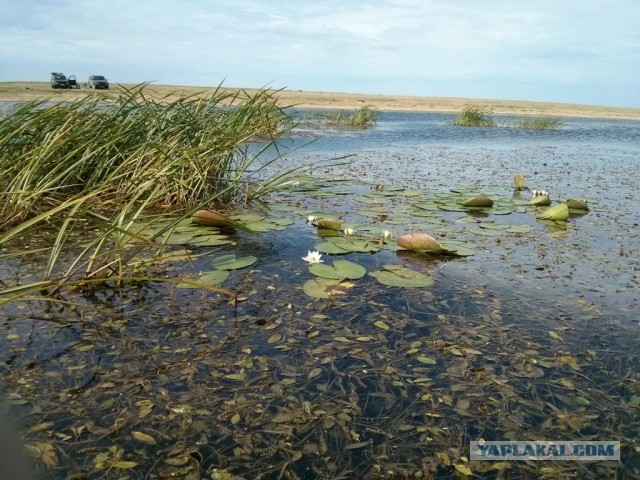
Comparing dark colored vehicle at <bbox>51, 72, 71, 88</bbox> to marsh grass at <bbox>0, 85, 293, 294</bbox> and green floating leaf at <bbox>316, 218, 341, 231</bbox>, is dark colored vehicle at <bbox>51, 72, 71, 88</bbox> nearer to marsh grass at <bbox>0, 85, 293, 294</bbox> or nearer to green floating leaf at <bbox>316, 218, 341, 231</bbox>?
marsh grass at <bbox>0, 85, 293, 294</bbox>

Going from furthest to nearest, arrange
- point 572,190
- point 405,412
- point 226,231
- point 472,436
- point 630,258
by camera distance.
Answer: point 572,190 → point 226,231 → point 630,258 → point 405,412 → point 472,436

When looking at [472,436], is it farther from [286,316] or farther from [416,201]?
[416,201]

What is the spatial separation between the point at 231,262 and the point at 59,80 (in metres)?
34.4

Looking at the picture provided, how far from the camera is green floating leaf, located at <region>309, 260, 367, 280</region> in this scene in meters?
3.11

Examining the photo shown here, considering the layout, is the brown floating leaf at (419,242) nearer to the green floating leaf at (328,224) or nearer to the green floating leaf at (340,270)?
the green floating leaf at (340,270)

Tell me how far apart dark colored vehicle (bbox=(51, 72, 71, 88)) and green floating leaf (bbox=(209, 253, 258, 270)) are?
33.3m

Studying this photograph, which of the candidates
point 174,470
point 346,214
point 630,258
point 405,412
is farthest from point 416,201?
point 174,470

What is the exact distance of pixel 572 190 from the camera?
6.98m

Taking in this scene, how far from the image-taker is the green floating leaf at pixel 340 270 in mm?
3107

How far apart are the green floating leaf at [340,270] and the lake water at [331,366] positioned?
8 cm

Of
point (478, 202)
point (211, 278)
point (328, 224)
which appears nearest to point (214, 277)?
point (211, 278)

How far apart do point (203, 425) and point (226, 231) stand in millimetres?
2639

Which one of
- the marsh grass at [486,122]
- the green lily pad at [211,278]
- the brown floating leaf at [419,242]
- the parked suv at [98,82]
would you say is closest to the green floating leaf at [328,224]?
the brown floating leaf at [419,242]

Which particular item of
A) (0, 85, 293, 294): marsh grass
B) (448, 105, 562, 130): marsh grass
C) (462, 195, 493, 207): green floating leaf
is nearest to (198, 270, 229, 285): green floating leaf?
(0, 85, 293, 294): marsh grass
